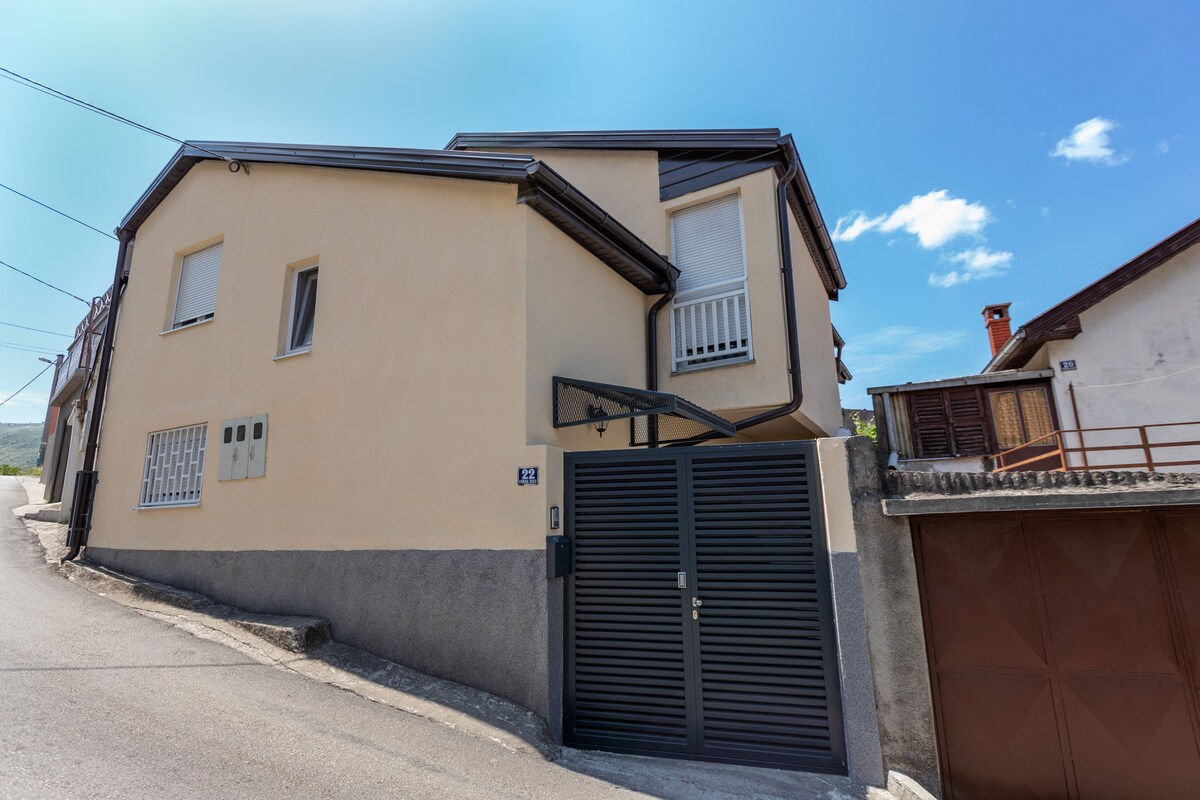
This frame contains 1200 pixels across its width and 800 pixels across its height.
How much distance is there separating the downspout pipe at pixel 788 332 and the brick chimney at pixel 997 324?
43.2 feet

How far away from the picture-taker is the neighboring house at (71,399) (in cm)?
1311

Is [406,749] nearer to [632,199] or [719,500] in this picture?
[719,500]

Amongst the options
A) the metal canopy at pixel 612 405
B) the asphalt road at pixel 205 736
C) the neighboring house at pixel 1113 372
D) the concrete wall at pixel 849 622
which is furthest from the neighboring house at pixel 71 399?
the neighboring house at pixel 1113 372

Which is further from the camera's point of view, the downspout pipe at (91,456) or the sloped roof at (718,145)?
the downspout pipe at (91,456)

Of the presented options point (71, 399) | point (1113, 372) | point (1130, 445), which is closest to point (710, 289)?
point (1130, 445)

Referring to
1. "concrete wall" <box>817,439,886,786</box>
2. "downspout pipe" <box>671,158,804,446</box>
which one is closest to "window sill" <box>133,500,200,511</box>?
"downspout pipe" <box>671,158,804,446</box>

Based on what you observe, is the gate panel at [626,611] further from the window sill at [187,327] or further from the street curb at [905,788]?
the window sill at [187,327]

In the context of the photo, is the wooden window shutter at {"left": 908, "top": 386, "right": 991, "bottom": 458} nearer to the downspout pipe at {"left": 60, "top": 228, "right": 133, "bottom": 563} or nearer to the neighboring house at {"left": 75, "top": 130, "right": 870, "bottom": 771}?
the neighboring house at {"left": 75, "top": 130, "right": 870, "bottom": 771}

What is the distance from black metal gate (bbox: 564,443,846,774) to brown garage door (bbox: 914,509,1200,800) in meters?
0.89

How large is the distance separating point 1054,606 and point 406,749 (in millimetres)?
A: 4852

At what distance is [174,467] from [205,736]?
5618mm

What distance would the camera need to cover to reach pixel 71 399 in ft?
56.6

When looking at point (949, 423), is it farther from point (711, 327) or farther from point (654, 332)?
point (654, 332)

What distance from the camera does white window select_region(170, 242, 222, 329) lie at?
9219mm
